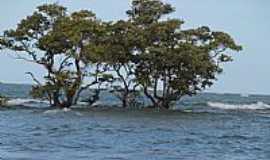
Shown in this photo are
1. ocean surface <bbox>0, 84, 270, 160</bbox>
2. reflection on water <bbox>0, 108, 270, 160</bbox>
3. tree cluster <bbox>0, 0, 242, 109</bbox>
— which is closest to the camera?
ocean surface <bbox>0, 84, 270, 160</bbox>

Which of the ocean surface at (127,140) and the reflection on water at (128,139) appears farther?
the reflection on water at (128,139)

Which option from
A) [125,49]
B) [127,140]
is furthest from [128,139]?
[125,49]

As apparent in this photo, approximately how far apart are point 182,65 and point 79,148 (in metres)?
30.7

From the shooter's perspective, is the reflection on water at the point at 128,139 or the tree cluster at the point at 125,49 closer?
the reflection on water at the point at 128,139

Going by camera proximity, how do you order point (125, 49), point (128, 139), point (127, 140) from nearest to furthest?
point (127, 140)
point (128, 139)
point (125, 49)

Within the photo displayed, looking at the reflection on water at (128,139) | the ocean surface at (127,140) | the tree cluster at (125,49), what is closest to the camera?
the ocean surface at (127,140)

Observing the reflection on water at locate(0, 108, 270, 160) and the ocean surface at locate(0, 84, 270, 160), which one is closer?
the ocean surface at locate(0, 84, 270, 160)

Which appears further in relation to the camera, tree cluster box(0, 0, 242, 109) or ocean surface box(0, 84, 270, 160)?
tree cluster box(0, 0, 242, 109)

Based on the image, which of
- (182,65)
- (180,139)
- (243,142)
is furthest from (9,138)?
(182,65)

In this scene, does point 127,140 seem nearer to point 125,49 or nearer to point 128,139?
point 128,139

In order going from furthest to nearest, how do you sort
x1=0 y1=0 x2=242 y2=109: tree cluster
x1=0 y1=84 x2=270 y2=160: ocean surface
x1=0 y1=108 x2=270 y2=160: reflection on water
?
x1=0 y1=0 x2=242 y2=109: tree cluster < x1=0 y1=108 x2=270 y2=160: reflection on water < x1=0 y1=84 x2=270 y2=160: ocean surface

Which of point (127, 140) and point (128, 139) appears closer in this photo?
point (127, 140)

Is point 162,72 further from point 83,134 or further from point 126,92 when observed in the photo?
point 83,134

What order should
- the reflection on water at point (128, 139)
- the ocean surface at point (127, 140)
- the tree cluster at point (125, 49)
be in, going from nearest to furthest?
the ocean surface at point (127, 140), the reflection on water at point (128, 139), the tree cluster at point (125, 49)
